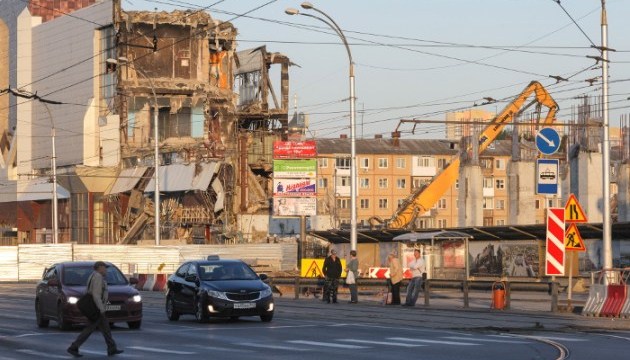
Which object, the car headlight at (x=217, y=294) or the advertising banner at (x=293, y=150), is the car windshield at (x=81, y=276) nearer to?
the car headlight at (x=217, y=294)

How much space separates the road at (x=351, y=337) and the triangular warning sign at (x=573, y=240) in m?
1.98

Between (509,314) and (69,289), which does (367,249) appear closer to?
(509,314)

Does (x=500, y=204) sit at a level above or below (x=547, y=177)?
above

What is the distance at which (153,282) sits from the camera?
60688 millimetres

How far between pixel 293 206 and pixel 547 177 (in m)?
27.0

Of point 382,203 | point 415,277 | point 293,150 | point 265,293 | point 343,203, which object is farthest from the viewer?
point 343,203

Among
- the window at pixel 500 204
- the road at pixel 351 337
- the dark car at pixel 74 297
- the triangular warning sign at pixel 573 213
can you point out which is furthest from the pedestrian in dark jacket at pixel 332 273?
the window at pixel 500 204

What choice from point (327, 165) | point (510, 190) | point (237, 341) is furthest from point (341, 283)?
point (327, 165)

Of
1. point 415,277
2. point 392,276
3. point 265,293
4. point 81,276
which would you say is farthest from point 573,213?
point 81,276

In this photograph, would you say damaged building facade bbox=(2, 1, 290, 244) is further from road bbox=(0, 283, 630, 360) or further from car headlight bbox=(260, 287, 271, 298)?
car headlight bbox=(260, 287, 271, 298)

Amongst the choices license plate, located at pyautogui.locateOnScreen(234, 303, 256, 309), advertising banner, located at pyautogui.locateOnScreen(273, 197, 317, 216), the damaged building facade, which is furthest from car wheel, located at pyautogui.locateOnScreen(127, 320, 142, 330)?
the damaged building facade

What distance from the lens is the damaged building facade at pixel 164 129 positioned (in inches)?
3516

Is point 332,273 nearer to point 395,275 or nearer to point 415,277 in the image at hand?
point 395,275

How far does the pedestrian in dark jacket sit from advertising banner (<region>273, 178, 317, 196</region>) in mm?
18091
